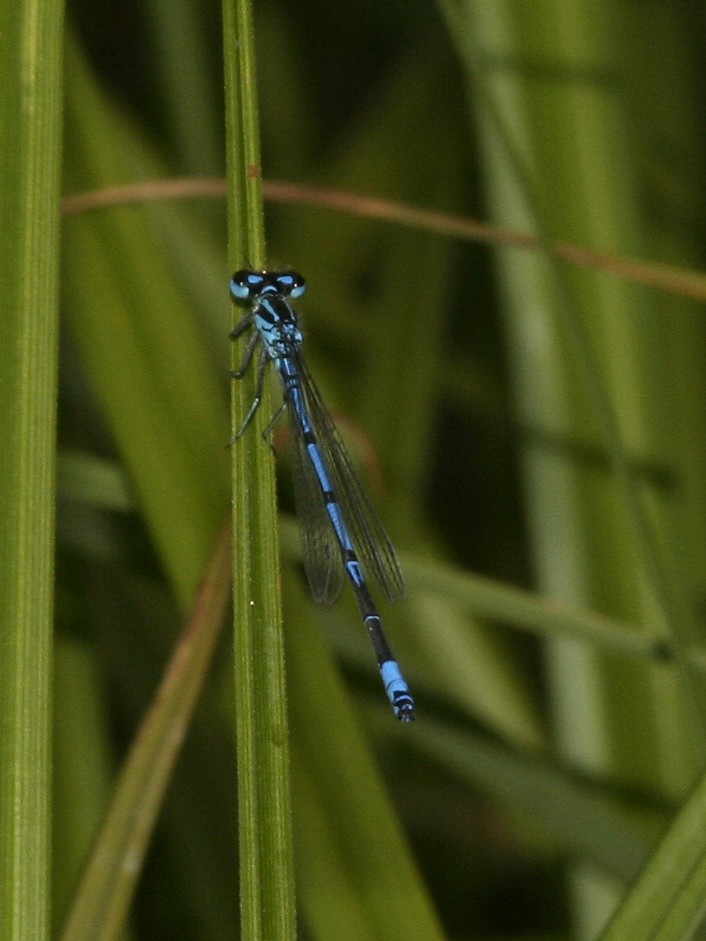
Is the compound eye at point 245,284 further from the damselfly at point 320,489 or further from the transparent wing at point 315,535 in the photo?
the transparent wing at point 315,535

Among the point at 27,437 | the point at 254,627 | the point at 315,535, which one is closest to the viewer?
the point at 254,627

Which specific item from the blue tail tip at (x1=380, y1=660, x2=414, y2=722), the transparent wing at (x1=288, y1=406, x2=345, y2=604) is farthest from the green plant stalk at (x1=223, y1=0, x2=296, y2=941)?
the transparent wing at (x1=288, y1=406, x2=345, y2=604)

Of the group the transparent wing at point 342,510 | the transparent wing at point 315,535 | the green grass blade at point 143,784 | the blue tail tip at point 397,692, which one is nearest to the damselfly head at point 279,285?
the transparent wing at point 342,510

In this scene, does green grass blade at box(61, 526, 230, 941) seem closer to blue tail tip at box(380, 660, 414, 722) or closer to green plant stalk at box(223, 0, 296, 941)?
blue tail tip at box(380, 660, 414, 722)

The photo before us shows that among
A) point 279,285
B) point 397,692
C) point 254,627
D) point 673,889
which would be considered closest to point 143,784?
point 397,692

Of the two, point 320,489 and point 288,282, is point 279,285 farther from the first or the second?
point 320,489

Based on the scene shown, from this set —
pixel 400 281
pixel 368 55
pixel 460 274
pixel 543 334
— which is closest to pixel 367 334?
pixel 400 281

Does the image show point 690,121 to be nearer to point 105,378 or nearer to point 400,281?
point 400,281
